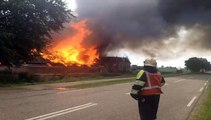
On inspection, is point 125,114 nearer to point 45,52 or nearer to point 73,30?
point 45,52

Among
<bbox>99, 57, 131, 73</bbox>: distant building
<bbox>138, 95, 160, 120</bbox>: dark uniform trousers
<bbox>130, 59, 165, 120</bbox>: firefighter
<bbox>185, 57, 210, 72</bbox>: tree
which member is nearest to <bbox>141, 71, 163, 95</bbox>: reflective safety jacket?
<bbox>130, 59, 165, 120</bbox>: firefighter

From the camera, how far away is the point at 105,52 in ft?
189

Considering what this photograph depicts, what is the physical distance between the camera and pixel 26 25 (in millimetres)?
29875

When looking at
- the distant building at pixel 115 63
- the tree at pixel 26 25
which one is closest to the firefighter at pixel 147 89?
the tree at pixel 26 25

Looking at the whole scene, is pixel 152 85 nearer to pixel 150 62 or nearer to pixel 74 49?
pixel 150 62

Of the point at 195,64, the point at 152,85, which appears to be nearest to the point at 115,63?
the point at 195,64

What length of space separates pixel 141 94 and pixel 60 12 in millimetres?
25902

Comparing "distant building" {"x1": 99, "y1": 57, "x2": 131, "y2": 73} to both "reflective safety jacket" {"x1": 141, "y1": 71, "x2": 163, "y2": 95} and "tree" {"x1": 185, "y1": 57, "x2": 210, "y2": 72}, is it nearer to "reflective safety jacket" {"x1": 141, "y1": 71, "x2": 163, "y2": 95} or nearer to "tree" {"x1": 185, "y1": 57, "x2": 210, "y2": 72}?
"tree" {"x1": 185, "y1": 57, "x2": 210, "y2": 72}

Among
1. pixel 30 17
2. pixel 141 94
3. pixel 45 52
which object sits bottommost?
pixel 141 94

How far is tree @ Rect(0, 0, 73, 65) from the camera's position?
28.2m

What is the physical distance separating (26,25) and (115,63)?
149ft

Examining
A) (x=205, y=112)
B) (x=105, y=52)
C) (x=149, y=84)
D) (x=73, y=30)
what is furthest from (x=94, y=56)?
(x=149, y=84)

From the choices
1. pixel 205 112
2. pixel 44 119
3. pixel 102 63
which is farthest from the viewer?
pixel 102 63

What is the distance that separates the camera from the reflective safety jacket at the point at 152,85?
7.39 meters
